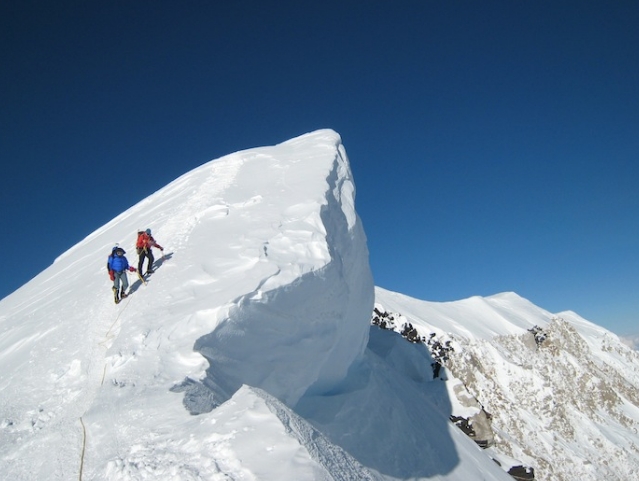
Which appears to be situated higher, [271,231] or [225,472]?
[271,231]

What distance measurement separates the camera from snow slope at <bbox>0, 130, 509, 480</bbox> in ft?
13.9

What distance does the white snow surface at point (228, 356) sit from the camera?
13.9 ft

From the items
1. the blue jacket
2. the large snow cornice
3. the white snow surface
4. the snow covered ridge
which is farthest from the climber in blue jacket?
the snow covered ridge

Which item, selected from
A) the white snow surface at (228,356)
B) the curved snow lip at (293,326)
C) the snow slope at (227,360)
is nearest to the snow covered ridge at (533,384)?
the white snow surface at (228,356)

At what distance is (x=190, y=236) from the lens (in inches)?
386

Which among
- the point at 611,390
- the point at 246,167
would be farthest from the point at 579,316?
the point at 246,167

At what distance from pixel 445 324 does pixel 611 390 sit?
10.9m

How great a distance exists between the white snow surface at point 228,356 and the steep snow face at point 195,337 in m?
0.02

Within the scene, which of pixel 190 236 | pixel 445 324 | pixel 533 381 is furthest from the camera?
pixel 445 324

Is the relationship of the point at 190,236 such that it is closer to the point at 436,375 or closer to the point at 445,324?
the point at 436,375

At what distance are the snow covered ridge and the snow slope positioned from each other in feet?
28.2

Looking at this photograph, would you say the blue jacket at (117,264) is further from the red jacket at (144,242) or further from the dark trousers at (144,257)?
the red jacket at (144,242)

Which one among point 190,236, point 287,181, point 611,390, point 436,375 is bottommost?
point 611,390

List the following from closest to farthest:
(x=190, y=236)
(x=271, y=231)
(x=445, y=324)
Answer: (x=271, y=231), (x=190, y=236), (x=445, y=324)
